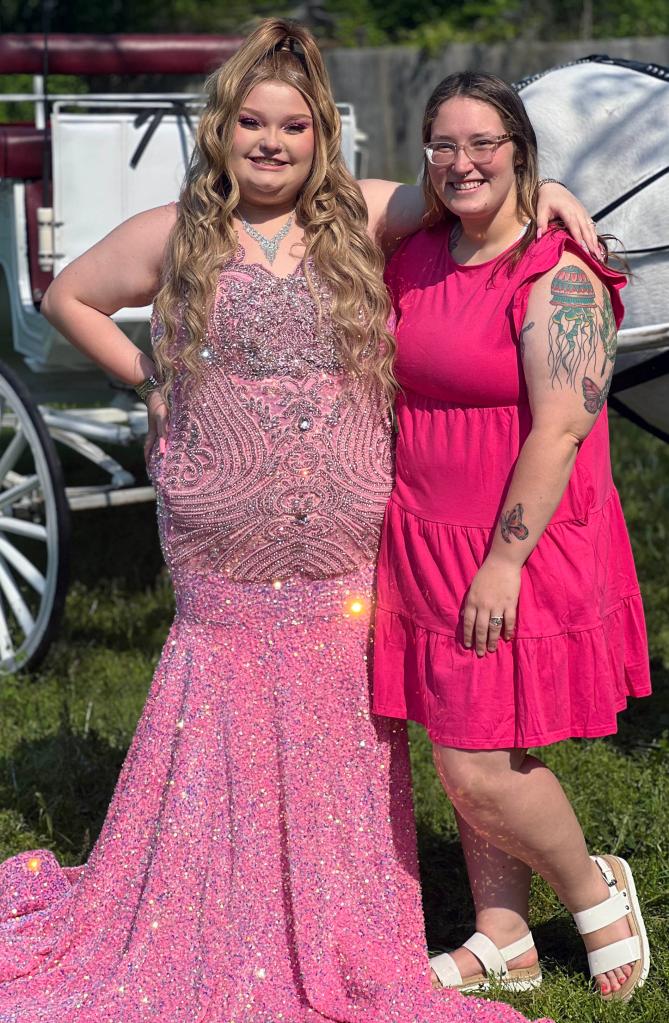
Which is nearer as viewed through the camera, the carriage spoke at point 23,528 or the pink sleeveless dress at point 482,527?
the pink sleeveless dress at point 482,527

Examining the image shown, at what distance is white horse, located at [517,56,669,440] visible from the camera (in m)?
3.15

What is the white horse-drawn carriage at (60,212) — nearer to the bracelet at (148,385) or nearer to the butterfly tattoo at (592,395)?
the bracelet at (148,385)

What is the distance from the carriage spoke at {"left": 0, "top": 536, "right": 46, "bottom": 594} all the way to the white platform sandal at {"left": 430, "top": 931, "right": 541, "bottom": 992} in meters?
2.07

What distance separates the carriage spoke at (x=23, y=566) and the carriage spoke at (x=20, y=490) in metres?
0.15

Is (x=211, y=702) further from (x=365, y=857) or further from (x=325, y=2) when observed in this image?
(x=325, y=2)

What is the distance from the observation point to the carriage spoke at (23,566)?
4433 mm

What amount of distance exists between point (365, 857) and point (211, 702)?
447 millimetres

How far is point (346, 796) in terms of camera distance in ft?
8.95

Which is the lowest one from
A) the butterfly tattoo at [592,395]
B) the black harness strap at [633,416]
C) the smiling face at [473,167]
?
the black harness strap at [633,416]

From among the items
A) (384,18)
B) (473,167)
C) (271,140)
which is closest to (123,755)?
(271,140)

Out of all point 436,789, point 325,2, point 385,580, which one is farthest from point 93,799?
point 325,2

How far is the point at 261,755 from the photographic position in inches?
107

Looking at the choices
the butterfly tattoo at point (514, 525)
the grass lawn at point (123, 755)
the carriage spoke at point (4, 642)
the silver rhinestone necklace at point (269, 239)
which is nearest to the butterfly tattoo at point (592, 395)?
the butterfly tattoo at point (514, 525)

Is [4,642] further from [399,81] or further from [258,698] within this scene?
[399,81]
